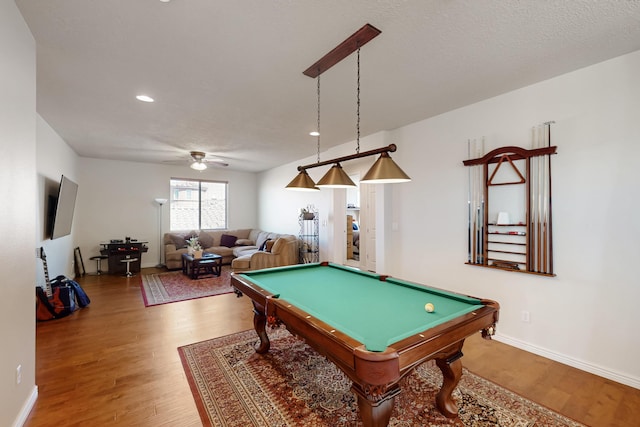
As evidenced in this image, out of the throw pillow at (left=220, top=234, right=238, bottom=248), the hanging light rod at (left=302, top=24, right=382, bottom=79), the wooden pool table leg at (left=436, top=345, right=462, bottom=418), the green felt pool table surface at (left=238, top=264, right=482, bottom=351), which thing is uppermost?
the hanging light rod at (left=302, top=24, right=382, bottom=79)

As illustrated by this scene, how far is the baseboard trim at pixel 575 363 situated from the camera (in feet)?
7.50

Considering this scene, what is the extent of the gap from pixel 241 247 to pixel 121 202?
3.09m

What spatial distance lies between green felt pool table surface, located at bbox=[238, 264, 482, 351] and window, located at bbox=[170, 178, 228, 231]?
5847 mm

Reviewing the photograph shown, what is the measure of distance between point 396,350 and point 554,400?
6.01ft

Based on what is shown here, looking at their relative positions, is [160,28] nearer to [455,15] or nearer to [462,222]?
[455,15]

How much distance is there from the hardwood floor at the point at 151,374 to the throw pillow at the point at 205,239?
11.8 feet

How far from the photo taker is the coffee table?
5.73 meters

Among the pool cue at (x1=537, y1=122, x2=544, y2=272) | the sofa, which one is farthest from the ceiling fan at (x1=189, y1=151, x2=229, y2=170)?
the pool cue at (x1=537, y1=122, x2=544, y2=272)

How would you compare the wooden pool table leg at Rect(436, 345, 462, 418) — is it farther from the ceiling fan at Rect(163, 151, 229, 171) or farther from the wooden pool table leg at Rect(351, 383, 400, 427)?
the ceiling fan at Rect(163, 151, 229, 171)

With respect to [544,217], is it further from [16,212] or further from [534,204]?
[16,212]

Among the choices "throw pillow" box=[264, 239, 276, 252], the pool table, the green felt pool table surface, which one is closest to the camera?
the pool table

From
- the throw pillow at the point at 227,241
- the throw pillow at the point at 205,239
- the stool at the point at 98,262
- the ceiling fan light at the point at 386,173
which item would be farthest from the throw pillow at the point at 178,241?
the ceiling fan light at the point at 386,173

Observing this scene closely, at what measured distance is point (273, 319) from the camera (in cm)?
192

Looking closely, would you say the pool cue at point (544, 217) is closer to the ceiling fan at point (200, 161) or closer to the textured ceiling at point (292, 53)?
the textured ceiling at point (292, 53)
